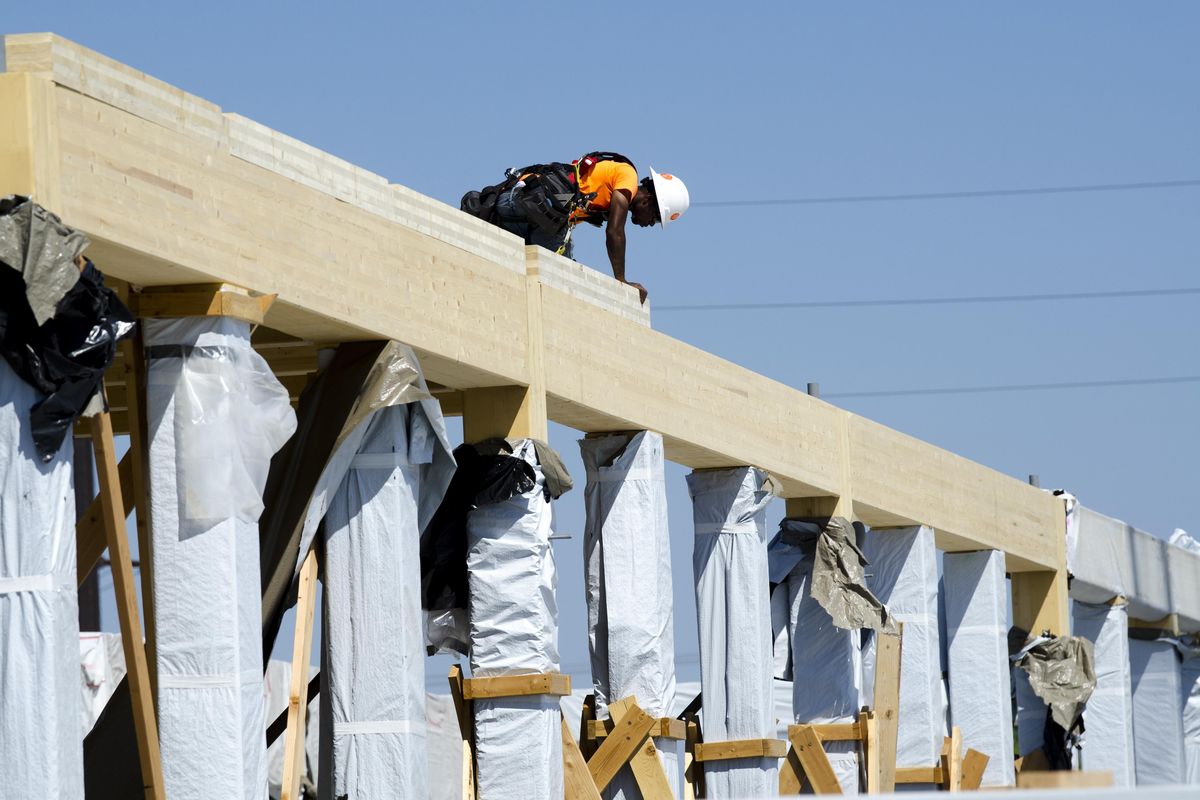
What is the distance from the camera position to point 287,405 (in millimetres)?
10531

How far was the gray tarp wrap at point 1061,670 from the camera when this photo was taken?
2127cm

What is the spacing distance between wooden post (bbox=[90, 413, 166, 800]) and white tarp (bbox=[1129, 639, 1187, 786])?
1812 centimetres

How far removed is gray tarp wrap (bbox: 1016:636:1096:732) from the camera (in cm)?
2127

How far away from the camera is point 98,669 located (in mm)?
25953

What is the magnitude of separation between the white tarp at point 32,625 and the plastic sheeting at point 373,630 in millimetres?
2665

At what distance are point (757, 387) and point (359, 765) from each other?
6.04 meters

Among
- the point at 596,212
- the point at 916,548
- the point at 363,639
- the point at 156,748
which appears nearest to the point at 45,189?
the point at 156,748

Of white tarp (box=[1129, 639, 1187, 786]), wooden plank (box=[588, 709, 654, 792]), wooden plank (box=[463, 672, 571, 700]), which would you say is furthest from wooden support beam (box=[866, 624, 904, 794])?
white tarp (box=[1129, 639, 1187, 786])

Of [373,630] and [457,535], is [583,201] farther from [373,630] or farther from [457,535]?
[373,630]

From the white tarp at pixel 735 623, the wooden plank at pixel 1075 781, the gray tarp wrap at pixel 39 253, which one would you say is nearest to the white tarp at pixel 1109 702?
the white tarp at pixel 735 623

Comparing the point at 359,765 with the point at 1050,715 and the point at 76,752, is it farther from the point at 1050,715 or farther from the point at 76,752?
the point at 1050,715

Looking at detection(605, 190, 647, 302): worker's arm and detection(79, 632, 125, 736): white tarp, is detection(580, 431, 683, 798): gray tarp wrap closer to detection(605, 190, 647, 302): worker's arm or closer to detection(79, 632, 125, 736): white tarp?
detection(605, 190, 647, 302): worker's arm

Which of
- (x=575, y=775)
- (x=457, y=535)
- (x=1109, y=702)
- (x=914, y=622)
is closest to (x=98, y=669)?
(x=914, y=622)

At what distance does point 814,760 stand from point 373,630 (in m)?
5.96
